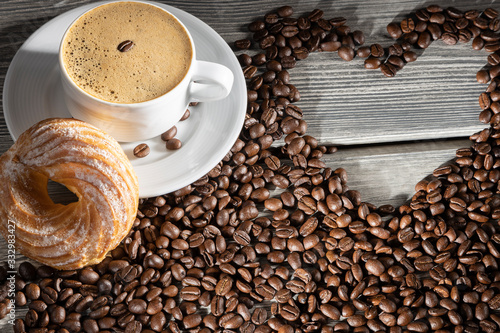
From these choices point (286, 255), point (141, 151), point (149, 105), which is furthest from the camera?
point (286, 255)

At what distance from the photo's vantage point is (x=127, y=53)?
3.30 feet

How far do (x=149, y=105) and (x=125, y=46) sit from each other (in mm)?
129

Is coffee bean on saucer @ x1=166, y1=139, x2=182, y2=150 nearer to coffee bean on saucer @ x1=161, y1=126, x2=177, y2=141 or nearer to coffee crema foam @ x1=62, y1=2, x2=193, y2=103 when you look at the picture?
coffee bean on saucer @ x1=161, y1=126, x2=177, y2=141

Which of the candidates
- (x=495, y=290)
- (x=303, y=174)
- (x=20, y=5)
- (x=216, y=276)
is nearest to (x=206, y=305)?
(x=216, y=276)

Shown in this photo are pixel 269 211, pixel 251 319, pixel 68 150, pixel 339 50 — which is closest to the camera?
pixel 68 150

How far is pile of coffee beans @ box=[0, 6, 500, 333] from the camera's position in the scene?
1.14 meters

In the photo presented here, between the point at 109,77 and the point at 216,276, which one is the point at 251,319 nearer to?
the point at 216,276

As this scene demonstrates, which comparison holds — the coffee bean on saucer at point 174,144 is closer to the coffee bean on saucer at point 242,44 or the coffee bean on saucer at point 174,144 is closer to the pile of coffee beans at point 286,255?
the pile of coffee beans at point 286,255

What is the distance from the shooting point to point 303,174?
129cm

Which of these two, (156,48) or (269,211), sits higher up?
(156,48)

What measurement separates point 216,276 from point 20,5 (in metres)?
0.87

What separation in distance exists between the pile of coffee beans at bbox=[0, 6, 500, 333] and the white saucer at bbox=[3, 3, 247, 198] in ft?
0.44

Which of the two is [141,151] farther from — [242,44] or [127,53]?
[242,44]

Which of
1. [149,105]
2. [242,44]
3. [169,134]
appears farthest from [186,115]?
[242,44]
